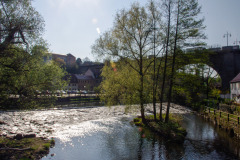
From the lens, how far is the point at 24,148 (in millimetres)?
14656

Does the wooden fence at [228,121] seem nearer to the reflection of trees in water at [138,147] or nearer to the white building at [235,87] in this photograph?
the reflection of trees in water at [138,147]

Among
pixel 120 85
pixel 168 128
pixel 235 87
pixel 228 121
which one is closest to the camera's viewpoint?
pixel 168 128

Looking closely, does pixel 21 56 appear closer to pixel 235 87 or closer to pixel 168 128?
pixel 168 128

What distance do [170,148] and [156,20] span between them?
13.8m

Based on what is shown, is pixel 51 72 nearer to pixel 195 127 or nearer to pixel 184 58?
pixel 184 58

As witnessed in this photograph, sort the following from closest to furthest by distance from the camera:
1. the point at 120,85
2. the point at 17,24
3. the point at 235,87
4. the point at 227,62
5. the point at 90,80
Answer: the point at 17,24
the point at 120,85
the point at 235,87
the point at 227,62
the point at 90,80

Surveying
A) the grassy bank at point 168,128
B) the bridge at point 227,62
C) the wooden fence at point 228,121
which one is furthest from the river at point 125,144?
the bridge at point 227,62

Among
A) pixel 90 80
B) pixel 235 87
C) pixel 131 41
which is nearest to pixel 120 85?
pixel 131 41

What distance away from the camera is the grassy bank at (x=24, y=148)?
13.5 metres

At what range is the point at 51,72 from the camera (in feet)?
55.1

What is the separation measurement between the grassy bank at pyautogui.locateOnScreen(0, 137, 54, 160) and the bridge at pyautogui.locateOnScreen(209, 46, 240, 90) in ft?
176

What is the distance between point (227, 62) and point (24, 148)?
59.4 metres

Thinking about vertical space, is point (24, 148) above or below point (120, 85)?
below

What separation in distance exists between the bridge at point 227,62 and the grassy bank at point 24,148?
5352 centimetres
